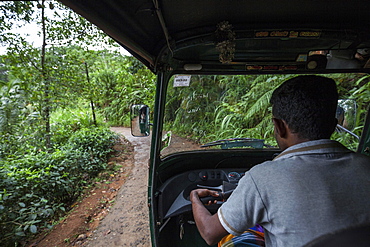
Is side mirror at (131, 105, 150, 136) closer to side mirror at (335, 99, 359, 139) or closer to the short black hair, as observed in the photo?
the short black hair

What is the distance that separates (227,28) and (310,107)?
89 centimetres

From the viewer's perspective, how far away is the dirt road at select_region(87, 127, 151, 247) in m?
3.23

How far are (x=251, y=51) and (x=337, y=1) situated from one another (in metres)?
0.72

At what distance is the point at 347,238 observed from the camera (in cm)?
77

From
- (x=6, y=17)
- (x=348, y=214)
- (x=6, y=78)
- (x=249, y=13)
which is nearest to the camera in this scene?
(x=348, y=214)

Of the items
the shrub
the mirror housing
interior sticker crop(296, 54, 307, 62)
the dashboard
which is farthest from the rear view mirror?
the shrub

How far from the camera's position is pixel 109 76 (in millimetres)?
13180

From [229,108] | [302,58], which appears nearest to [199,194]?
[229,108]

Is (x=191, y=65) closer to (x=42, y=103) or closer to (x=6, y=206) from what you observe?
(x=6, y=206)

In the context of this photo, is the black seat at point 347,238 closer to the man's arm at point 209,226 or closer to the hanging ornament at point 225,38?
A: the man's arm at point 209,226

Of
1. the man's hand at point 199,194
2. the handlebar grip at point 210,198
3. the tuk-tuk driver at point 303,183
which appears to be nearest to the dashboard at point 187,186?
the handlebar grip at point 210,198

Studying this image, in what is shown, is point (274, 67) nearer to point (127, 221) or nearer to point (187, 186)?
point (187, 186)

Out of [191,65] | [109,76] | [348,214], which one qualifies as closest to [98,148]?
[191,65]

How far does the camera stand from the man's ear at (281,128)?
112cm
